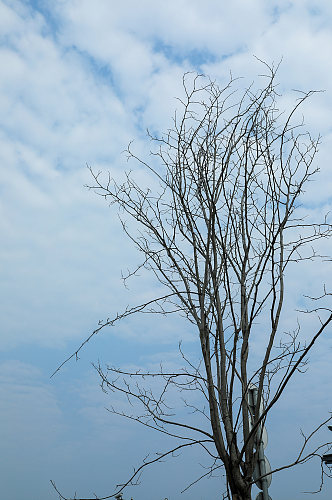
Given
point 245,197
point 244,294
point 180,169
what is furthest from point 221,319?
point 180,169

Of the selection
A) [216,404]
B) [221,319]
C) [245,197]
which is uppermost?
[245,197]

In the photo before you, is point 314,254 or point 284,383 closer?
point 284,383

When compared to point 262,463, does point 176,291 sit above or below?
above

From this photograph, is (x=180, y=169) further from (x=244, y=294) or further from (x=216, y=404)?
(x=216, y=404)

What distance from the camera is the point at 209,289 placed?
3266mm

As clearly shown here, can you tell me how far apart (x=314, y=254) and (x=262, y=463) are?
1185 millimetres

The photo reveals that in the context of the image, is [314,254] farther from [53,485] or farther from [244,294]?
[53,485]

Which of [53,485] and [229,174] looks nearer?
[53,485]

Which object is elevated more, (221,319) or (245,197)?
(245,197)

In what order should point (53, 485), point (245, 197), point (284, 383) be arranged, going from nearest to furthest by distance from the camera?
point (284, 383)
point (53, 485)
point (245, 197)

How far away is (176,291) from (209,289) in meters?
0.21

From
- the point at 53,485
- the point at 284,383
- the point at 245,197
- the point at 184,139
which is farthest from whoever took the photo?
the point at 184,139

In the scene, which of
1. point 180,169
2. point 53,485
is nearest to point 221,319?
point 180,169

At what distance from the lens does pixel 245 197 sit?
3346 millimetres
